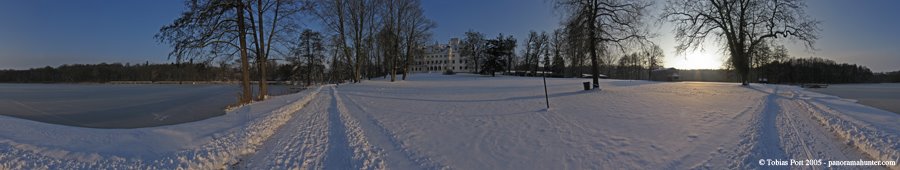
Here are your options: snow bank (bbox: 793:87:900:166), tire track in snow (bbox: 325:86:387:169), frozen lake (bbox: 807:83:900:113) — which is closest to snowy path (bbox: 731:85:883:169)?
snow bank (bbox: 793:87:900:166)

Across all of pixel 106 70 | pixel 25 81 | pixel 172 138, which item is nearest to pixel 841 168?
pixel 172 138

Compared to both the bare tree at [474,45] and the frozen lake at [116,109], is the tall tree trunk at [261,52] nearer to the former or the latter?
the frozen lake at [116,109]

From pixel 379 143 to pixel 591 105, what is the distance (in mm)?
7910

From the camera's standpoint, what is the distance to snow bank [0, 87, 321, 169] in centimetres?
437

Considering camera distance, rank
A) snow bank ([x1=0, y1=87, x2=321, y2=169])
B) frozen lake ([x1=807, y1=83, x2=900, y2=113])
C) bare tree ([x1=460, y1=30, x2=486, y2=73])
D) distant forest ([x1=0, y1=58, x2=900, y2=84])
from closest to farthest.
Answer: snow bank ([x1=0, y1=87, x2=321, y2=169]) < frozen lake ([x1=807, y1=83, x2=900, y2=113]) < distant forest ([x1=0, y1=58, x2=900, y2=84]) < bare tree ([x1=460, y1=30, x2=486, y2=73])

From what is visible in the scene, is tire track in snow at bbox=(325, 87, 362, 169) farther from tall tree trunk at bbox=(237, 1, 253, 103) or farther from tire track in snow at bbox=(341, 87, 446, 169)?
tall tree trunk at bbox=(237, 1, 253, 103)

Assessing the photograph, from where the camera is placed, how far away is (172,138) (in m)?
5.77

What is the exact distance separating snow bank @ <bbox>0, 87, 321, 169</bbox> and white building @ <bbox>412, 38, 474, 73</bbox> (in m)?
Result: 86.0

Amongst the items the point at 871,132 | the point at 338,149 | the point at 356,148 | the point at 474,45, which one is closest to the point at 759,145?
the point at 871,132

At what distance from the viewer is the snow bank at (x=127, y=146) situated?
437cm

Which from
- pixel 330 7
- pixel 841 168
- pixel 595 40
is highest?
pixel 330 7

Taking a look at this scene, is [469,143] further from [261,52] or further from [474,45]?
[474,45]

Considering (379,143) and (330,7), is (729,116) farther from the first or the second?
(330,7)

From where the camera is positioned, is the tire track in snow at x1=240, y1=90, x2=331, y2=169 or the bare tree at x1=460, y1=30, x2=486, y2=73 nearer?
the tire track in snow at x1=240, y1=90, x2=331, y2=169
